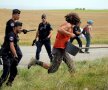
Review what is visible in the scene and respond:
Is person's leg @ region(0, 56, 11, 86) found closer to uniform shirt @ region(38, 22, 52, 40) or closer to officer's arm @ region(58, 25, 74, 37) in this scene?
officer's arm @ region(58, 25, 74, 37)

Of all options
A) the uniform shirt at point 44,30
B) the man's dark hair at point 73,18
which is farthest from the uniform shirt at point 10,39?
the uniform shirt at point 44,30

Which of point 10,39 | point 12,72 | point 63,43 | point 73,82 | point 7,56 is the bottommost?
point 12,72

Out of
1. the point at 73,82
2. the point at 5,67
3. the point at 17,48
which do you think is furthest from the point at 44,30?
the point at 73,82

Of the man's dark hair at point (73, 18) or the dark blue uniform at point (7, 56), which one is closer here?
the dark blue uniform at point (7, 56)

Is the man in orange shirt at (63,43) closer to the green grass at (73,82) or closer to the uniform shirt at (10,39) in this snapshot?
the green grass at (73,82)

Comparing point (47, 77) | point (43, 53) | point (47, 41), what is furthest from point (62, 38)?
point (43, 53)

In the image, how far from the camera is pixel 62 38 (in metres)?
9.48

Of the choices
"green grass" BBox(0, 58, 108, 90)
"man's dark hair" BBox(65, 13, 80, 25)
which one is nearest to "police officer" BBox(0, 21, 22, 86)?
"green grass" BBox(0, 58, 108, 90)

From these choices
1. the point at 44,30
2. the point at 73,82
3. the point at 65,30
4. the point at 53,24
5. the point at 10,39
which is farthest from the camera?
the point at 53,24

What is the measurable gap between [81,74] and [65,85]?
1192 mm

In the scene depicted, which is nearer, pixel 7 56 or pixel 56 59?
pixel 7 56

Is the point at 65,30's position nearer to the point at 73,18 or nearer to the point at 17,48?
the point at 73,18

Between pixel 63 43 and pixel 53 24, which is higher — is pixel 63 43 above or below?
above

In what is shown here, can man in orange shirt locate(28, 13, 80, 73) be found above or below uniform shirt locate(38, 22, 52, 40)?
above
